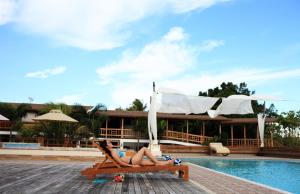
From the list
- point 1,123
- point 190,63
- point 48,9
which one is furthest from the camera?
point 1,123

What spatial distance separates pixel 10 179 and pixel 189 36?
14814mm

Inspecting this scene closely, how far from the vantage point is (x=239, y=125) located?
30328 mm

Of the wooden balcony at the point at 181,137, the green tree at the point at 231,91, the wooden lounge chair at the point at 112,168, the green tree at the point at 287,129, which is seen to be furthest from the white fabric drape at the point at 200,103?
the green tree at the point at 231,91

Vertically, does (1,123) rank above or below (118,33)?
below

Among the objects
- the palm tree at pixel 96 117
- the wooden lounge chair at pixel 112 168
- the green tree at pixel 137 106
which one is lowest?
the wooden lounge chair at pixel 112 168

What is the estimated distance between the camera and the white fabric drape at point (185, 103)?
52.5ft

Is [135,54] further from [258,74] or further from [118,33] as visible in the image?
[258,74]

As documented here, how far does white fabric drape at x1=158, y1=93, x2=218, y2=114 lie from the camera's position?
1600 centimetres

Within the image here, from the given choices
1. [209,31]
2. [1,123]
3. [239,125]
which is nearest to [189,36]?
[209,31]

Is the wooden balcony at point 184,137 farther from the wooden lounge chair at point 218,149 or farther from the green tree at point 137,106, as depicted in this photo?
the green tree at point 137,106

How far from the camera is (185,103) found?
16078 millimetres

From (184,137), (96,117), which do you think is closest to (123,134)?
(96,117)

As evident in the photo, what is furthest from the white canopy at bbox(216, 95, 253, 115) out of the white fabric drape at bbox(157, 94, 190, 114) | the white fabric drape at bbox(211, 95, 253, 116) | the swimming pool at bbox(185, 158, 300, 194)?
the swimming pool at bbox(185, 158, 300, 194)

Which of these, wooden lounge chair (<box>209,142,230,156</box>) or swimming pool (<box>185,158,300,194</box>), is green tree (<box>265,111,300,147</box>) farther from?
swimming pool (<box>185,158,300,194</box>)
